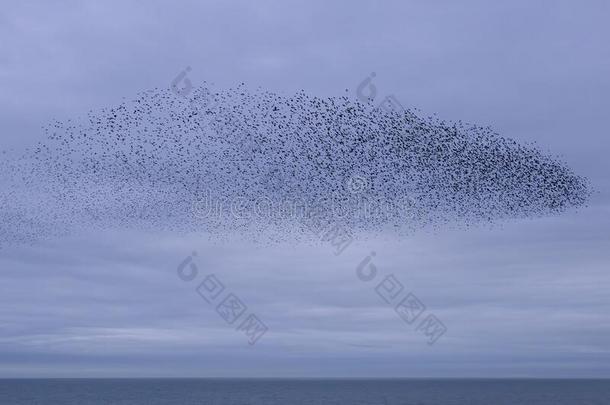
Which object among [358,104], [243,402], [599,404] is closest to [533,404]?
[599,404]

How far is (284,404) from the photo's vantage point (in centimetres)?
16962

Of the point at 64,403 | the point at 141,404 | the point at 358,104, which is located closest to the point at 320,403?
the point at 141,404

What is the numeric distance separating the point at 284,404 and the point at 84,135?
473 ft

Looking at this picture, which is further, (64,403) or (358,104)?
(64,403)

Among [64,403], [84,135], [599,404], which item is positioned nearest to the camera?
[84,135]

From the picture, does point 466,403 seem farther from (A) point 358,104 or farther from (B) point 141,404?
(A) point 358,104

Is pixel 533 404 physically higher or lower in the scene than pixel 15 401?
lower

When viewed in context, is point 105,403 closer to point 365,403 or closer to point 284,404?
point 284,404

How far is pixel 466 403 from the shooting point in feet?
573

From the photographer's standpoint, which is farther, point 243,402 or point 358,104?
point 243,402

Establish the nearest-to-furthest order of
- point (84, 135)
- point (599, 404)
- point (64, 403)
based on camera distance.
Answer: point (84, 135) → point (599, 404) → point (64, 403)

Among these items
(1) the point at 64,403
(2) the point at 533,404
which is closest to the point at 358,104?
(2) the point at 533,404

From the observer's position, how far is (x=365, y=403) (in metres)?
174

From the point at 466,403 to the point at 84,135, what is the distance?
157 meters
